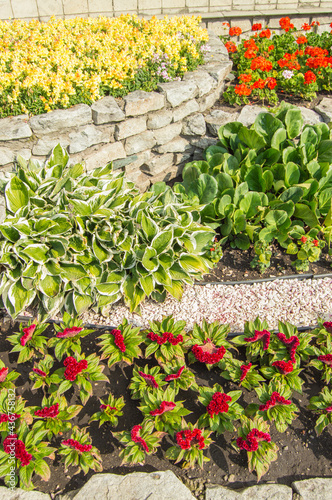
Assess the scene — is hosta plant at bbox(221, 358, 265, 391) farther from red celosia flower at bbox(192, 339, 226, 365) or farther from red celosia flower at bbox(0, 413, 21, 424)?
red celosia flower at bbox(0, 413, 21, 424)

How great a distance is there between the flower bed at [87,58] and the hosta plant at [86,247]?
942mm

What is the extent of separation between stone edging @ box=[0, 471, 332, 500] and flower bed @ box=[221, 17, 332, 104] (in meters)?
3.52

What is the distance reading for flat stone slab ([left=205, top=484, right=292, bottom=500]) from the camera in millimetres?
1996

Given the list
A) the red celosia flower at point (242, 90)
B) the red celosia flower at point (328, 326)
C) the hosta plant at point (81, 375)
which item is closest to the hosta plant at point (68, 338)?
the hosta plant at point (81, 375)

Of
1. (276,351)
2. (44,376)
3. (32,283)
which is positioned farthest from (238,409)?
(32,283)

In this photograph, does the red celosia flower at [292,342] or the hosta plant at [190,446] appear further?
the red celosia flower at [292,342]

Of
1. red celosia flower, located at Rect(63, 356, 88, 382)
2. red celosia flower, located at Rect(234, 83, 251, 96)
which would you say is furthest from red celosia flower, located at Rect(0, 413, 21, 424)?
red celosia flower, located at Rect(234, 83, 251, 96)

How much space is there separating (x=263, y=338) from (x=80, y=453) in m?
1.26

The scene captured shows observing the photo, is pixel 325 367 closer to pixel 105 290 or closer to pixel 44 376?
pixel 105 290

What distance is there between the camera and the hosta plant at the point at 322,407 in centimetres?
220

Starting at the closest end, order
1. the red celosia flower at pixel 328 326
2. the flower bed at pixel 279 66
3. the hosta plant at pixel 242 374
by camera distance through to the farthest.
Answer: the hosta plant at pixel 242 374
the red celosia flower at pixel 328 326
the flower bed at pixel 279 66

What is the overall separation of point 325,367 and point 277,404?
1.54 ft

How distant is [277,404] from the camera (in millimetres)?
2203

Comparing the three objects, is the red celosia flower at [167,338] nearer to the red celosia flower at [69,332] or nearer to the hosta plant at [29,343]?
the red celosia flower at [69,332]
